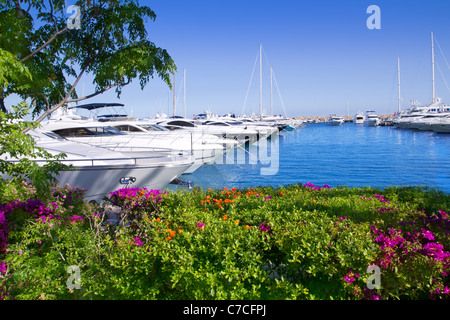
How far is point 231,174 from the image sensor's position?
19203mm

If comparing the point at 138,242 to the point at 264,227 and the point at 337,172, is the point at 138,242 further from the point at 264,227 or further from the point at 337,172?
the point at 337,172

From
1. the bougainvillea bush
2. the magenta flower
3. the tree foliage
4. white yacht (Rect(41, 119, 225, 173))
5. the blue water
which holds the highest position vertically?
the tree foliage

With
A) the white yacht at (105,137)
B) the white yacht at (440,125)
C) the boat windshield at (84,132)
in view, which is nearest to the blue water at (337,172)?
the white yacht at (105,137)

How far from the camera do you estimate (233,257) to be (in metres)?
3.55

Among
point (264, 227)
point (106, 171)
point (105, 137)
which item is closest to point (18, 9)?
point (106, 171)

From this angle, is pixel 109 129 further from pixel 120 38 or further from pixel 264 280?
pixel 264 280

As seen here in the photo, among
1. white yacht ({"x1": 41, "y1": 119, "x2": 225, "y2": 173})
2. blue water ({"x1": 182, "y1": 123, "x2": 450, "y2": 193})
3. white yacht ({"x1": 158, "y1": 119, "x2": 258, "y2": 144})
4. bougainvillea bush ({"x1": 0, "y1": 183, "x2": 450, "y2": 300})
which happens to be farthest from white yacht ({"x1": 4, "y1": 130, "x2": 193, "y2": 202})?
white yacht ({"x1": 158, "y1": 119, "x2": 258, "y2": 144})

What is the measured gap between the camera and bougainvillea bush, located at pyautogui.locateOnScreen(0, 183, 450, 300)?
133 inches

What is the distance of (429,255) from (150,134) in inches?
632

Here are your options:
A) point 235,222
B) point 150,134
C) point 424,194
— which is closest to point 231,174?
point 150,134

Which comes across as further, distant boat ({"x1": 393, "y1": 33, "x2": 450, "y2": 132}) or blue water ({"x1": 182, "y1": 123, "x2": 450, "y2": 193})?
distant boat ({"x1": 393, "y1": 33, "x2": 450, "y2": 132})

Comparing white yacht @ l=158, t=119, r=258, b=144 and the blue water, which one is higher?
white yacht @ l=158, t=119, r=258, b=144

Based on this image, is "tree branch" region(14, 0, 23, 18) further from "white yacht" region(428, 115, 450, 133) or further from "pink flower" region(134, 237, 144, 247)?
"white yacht" region(428, 115, 450, 133)

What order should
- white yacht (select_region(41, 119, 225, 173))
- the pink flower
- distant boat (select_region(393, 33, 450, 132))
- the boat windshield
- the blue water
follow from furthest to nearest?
distant boat (select_region(393, 33, 450, 132)) → the blue water → the boat windshield → white yacht (select_region(41, 119, 225, 173)) → the pink flower
